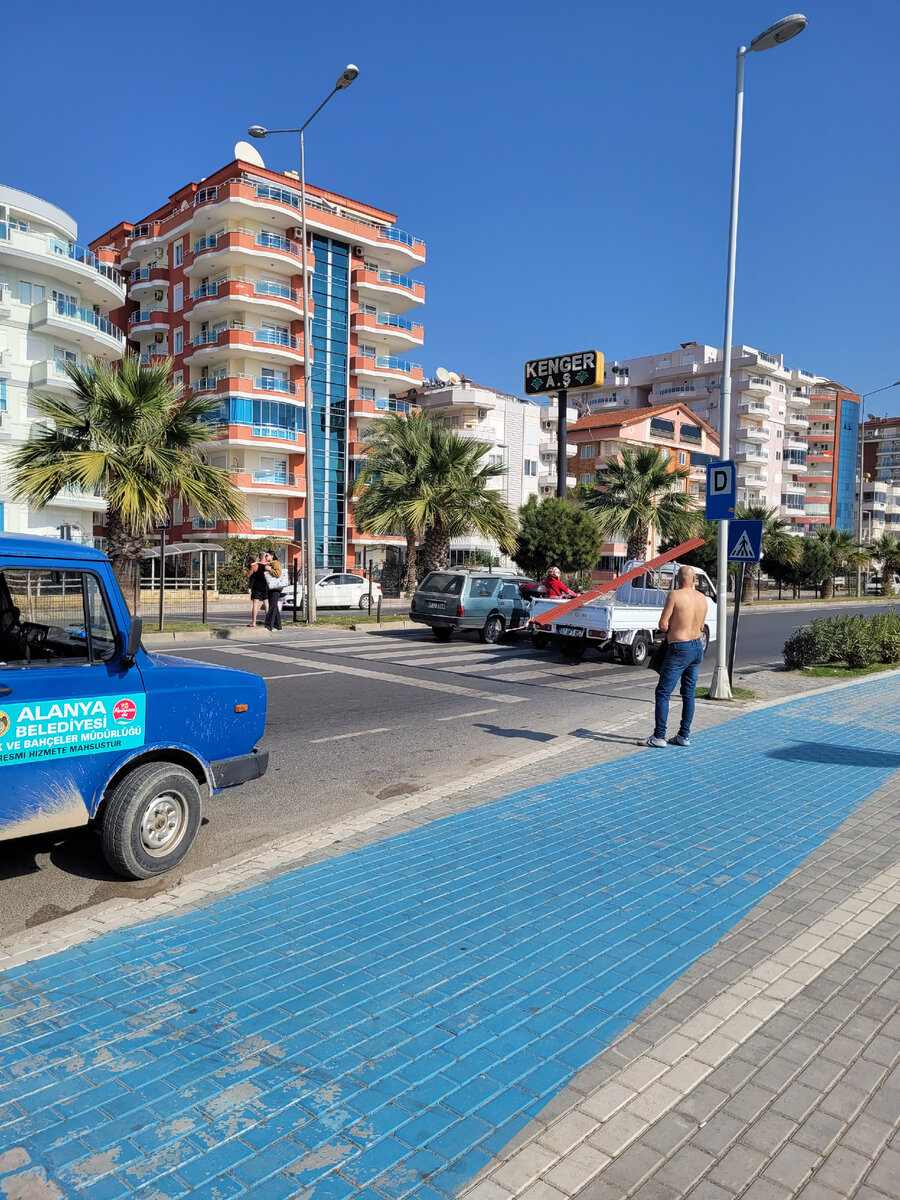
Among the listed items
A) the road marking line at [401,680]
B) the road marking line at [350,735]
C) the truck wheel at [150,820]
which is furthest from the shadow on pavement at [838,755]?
the truck wheel at [150,820]

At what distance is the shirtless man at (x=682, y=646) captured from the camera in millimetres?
8648

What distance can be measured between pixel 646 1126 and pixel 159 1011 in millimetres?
1968

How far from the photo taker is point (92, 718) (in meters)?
4.82

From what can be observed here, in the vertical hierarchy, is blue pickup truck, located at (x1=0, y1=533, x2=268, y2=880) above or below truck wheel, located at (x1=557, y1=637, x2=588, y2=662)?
above

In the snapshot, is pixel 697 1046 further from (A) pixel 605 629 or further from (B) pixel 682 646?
(A) pixel 605 629

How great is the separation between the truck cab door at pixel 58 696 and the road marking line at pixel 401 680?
25.0 ft

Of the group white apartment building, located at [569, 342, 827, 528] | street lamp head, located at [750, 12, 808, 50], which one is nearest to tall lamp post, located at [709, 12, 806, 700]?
street lamp head, located at [750, 12, 808, 50]

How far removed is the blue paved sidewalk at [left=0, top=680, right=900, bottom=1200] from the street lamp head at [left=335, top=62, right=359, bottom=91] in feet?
67.0

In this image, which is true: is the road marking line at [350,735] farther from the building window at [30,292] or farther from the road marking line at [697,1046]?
the building window at [30,292]

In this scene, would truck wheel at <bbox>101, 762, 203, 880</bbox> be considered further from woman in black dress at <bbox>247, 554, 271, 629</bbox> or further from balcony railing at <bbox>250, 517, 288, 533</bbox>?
balcony railing at <bbox>250, 517, 288, 533</bbox>

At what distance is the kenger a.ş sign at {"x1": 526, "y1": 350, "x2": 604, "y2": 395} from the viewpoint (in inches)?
1689

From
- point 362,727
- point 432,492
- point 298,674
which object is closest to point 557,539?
point 432,492

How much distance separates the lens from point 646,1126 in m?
2.94

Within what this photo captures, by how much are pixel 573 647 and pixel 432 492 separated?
491 inches
